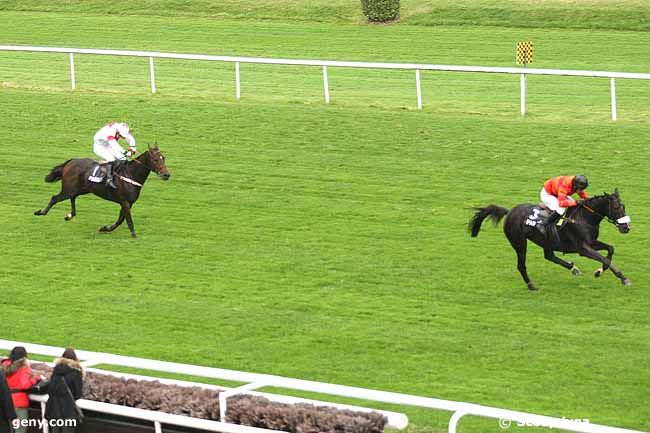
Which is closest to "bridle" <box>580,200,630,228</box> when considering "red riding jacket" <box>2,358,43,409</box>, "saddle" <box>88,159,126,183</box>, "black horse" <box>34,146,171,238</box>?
"black horse" <box>34,146,171,238</box>

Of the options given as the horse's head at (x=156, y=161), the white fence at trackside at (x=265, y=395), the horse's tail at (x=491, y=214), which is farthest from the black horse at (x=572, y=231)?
the white fence at trackside at (x=265, y=395)

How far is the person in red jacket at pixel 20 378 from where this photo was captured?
28.5 ft

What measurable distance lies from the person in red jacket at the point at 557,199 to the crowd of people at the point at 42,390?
5846mm

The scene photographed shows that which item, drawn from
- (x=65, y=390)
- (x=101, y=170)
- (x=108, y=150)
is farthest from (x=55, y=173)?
(x=65, y=390)

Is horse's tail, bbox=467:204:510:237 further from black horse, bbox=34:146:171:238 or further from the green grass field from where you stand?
black horse, bbox=34:146:171:238

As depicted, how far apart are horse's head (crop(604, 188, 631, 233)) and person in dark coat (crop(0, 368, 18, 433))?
253 inches

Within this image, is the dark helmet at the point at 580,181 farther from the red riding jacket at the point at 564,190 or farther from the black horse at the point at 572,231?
the black horse at the point at 572,231

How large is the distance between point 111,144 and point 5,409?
7.89 metres

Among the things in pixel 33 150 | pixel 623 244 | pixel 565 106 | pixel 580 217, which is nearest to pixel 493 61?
pixel 565 106

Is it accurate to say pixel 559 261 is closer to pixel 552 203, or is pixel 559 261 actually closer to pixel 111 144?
pixel 552 203

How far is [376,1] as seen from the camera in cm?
3362

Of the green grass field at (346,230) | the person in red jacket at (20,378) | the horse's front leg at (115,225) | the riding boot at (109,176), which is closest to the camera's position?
the person in red jacket at (20,378)

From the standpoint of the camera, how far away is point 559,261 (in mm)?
13281

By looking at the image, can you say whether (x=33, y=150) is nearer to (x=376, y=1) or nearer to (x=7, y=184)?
(x=7, y=184)
